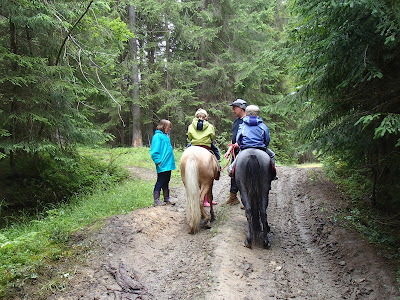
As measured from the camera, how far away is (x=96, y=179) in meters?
9.24

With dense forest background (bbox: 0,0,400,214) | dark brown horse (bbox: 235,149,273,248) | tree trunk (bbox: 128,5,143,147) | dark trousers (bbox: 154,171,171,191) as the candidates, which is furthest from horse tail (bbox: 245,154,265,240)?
tree trunk (bbox: 128,5,143,147)

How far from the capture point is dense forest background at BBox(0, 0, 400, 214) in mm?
3998

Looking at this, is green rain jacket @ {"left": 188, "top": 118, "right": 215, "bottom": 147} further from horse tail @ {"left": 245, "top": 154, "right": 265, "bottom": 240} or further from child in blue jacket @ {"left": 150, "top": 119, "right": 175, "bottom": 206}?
horse tail @ {"left": 245, "top": 154, "right": 265, "bottom": 240}

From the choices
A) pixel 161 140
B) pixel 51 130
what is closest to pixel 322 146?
pixel 161 140

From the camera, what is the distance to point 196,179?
5055mm

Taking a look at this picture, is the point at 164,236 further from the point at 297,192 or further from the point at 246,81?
the point at 246,81

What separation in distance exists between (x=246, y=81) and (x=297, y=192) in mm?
9965

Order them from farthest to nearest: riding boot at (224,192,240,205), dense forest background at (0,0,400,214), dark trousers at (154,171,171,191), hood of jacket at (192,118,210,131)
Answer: riding boot at (224,192,240,205), dark trousers at (154,171,171,191), hood of jacket at (192,118,210,131), dense forest background at (0,0,400,214)

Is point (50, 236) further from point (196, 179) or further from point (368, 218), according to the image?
point (368, 218)

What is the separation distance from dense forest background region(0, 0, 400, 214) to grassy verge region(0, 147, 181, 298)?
4.77 ft

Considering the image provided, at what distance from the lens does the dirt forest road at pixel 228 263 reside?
3.42 metres

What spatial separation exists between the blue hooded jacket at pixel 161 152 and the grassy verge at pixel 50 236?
113 cm

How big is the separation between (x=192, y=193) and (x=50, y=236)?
241 cm

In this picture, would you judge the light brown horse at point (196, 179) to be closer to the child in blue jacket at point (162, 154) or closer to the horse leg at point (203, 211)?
the horse leg at point (203, 211)
